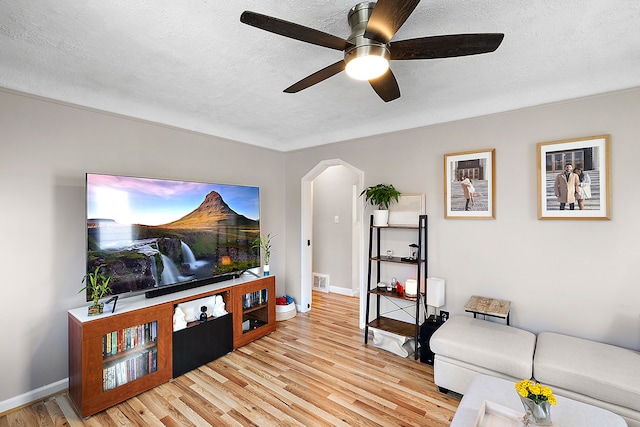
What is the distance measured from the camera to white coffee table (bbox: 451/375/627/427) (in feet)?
4.95

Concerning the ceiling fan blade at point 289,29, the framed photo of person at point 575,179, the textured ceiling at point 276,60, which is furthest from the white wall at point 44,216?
the framed photo of person at point 575,179

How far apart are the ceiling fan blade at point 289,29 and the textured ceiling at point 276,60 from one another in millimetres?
247

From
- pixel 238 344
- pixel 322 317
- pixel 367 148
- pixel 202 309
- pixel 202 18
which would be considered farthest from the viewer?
pixel 322 317

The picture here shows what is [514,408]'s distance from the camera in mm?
1619

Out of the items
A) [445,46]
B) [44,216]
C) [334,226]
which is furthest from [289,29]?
[334,226]

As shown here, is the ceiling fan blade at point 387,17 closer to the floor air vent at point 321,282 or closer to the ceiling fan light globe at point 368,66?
the ceiling fan light globe at point 368,66

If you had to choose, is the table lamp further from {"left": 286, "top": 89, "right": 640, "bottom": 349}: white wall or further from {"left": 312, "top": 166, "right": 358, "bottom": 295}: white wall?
{"left": 312, "top": 166, "right": 358, "bottom": 295}: white wall

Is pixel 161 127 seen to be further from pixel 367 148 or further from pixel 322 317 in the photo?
pixel 322 317

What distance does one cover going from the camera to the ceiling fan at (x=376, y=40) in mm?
1237

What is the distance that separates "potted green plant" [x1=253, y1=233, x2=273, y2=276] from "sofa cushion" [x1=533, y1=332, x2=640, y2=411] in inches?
107

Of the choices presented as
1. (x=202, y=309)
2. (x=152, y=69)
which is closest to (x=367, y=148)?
(x=152, y=69)

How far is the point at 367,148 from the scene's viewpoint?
3.62 meters

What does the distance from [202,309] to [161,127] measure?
1.88 metres

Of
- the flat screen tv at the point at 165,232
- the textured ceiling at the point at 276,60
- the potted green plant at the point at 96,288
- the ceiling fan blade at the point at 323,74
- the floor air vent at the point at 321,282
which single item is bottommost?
the floor air vent at the point at 321,282
